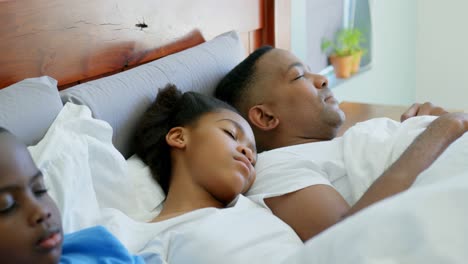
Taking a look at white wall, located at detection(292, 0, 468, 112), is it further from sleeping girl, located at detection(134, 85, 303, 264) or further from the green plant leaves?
sleeping girl, located at detection(134, 85, 303, 264)

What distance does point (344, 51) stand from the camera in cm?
293

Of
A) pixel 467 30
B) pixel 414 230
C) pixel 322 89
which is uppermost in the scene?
pixel 414 230

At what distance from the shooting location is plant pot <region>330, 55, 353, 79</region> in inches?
114

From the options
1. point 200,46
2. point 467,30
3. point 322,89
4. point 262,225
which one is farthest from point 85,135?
point 467,30

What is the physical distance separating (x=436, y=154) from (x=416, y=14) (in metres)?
2.55

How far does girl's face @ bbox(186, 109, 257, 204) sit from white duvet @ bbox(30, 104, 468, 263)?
12cm

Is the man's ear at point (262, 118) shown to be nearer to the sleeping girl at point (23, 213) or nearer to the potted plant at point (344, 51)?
the sleeping girl at point (23, 213)

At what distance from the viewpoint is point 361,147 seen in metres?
1.44

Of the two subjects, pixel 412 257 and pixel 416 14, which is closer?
pixel 412 257

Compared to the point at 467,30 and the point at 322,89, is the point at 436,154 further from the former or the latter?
the point at 467,30

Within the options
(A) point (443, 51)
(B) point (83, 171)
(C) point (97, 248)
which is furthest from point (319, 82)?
(A) point (443, 51)

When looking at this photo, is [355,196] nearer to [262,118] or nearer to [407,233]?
[262,118]

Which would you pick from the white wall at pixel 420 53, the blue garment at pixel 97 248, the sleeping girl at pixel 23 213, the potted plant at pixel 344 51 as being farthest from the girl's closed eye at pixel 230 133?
the white wall at pixel 420 53

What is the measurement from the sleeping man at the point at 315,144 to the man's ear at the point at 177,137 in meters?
0.18
